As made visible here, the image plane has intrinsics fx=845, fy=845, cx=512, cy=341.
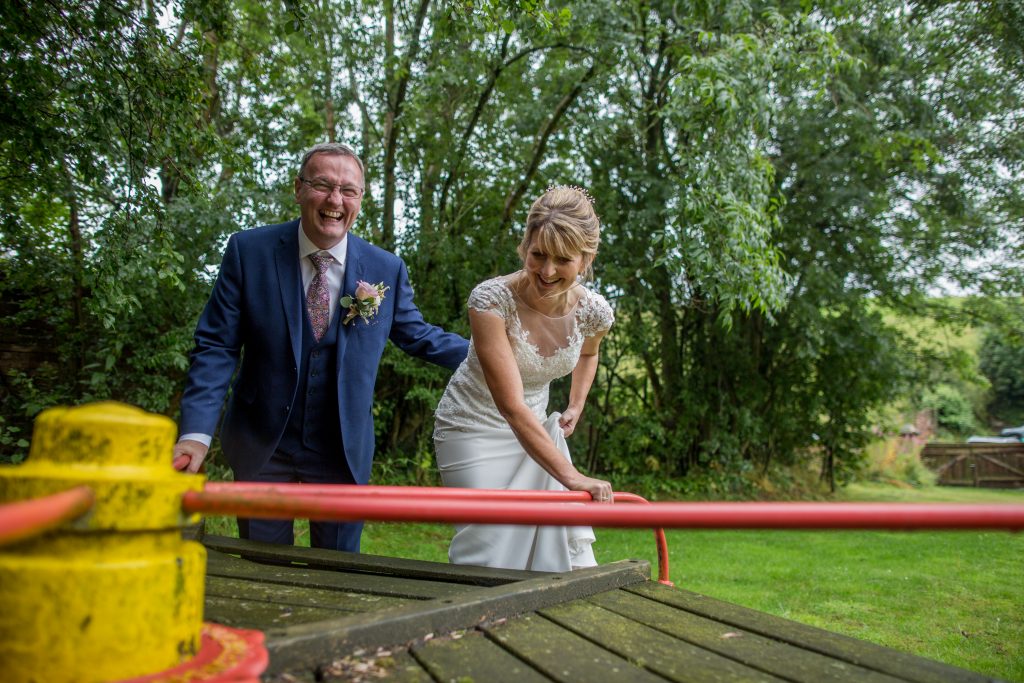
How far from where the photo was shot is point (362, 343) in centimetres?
322

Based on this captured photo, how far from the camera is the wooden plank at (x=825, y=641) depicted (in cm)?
147

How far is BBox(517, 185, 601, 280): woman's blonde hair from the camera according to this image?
275 cm

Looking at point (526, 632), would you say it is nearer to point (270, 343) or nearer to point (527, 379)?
point (527, 379)

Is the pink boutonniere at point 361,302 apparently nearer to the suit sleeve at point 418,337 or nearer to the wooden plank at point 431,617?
the suit sleeve at point 418,337

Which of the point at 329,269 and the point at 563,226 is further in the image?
the point at 329,269

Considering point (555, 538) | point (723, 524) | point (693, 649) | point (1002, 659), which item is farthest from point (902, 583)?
point (723, 524)

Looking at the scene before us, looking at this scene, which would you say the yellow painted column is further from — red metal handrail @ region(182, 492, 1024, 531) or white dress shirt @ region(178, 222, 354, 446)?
white dress shirt @ region(178, 222, 354, 446)

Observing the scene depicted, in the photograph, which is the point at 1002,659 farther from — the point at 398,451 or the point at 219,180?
the point at 219,180

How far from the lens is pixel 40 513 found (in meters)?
0.92

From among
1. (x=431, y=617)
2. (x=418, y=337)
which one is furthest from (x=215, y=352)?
(x=431, y=617)

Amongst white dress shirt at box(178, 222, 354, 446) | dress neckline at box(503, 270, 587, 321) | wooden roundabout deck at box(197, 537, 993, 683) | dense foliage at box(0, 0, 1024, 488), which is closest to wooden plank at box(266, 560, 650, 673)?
wooden roundabout deck at box(197, 537, 993, 683)

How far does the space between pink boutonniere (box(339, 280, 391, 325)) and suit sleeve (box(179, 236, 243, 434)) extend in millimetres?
388

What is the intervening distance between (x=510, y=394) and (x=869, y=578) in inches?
217

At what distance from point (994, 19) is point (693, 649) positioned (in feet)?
32.7
